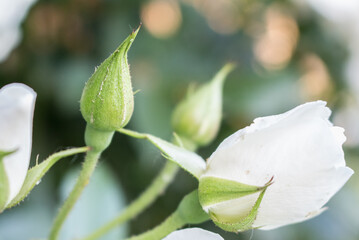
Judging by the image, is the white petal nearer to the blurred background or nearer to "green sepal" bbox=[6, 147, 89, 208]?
"green sepal" bbox=[6, 147, 89, 208]

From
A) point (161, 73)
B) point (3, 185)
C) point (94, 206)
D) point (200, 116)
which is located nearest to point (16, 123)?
point (3, 185)

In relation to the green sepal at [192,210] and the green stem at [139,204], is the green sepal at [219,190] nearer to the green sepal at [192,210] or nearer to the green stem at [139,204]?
the green sepal at [192,210]

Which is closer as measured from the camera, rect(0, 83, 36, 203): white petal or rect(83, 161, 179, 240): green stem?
rect(0, 83, 36, 203): white petal

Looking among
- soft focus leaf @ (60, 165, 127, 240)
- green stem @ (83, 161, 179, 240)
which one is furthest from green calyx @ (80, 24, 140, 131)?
soft focus leaf @ (60, 165, 127, 240)

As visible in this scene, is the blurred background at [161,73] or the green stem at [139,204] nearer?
the green stem at [139,204]

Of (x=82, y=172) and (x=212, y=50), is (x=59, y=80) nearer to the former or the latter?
(x=212, y=50)

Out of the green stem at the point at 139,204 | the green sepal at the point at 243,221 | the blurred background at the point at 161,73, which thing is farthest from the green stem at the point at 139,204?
the blurred background at the point at 161,73

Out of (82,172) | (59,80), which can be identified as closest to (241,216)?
(82,172)
